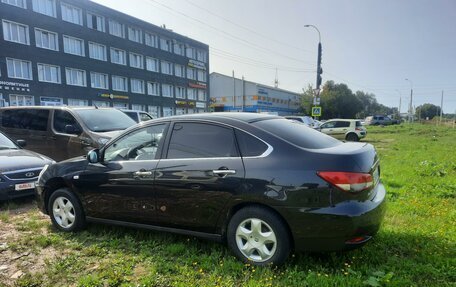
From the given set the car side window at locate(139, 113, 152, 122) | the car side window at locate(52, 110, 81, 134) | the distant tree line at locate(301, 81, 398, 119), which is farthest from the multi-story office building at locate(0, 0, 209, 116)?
the car side window at locate(52, 110, 81, 134)

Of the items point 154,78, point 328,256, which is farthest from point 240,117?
point 154,78

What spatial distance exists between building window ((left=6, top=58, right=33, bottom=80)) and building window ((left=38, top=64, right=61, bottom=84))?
3.31 ft

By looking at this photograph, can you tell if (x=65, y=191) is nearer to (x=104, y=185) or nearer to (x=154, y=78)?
(x=104, y=185)

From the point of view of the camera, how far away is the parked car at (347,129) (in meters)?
21.2

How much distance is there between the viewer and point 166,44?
1927 inches

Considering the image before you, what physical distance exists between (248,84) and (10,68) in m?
41.2

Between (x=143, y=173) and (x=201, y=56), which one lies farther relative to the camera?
(x=201, y=56)

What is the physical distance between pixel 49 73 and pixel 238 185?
117 ft

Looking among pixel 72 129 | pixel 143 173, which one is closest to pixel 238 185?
pixel 143 173

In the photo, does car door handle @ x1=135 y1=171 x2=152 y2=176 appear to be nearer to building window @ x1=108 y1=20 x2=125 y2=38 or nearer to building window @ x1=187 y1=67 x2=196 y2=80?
building window @ x1=108 y1=20 x2=125 y2=38

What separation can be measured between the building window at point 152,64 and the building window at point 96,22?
8.22 m

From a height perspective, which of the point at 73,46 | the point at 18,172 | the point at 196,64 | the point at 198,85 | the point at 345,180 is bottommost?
the point at 18,172

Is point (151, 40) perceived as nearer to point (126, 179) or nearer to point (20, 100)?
point (20, 100)

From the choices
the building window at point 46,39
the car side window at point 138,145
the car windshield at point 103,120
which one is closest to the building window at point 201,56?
the building window at point 46,39
